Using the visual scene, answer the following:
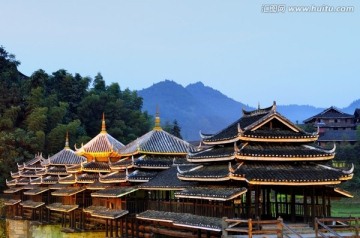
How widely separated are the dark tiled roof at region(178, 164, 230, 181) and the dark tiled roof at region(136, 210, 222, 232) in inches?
58.8

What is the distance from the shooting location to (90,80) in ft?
292

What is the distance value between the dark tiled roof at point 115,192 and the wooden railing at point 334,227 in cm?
1083

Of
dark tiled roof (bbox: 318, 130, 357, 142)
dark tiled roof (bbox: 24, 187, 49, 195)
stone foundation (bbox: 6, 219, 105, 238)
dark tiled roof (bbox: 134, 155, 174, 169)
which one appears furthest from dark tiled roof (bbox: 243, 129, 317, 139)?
dark tiled roof (bbox: 318, 130, 357, 142)

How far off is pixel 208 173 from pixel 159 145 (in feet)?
31.9

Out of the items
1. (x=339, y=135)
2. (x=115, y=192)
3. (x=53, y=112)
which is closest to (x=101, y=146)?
(x=115, y=192)

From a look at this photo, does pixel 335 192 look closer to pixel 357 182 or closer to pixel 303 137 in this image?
pixel 303 137

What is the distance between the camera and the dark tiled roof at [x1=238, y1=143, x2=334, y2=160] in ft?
74.1

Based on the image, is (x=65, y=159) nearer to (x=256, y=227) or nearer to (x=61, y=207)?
(x=61, y=207)

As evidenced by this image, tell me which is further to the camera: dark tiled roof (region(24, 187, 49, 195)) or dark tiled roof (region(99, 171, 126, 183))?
dark tiled roof (region(24, 187, 49, 195))

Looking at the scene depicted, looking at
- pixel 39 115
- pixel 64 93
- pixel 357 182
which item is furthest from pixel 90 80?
pixel 357 182

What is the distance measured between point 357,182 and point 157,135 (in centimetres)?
2814

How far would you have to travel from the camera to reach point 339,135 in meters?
71.0

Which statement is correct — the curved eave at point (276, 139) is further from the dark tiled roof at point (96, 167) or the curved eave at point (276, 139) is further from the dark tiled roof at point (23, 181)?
the dark tiled roof at point (23, 181)

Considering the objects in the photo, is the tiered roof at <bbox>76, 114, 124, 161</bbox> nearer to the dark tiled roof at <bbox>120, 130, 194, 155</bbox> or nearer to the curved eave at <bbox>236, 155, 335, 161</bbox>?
the dark tiled roof at <bbox>120, 130, 194, 155</bbox>
